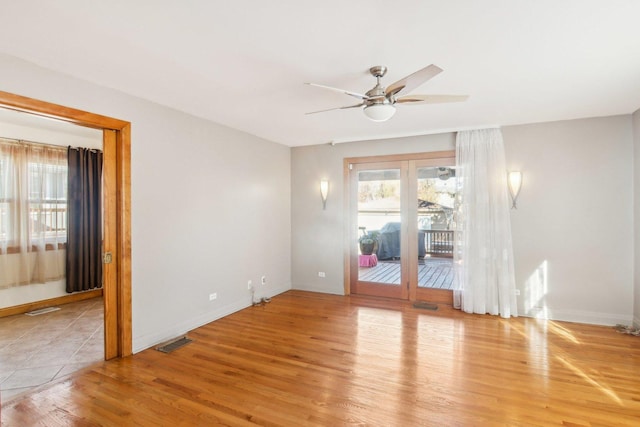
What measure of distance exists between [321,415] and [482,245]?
3.41 metres

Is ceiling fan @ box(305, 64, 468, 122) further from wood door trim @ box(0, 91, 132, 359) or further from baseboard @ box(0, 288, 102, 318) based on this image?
baseboard @ box(0, 288, 102, 318)

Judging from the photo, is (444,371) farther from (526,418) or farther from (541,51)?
(541,51)

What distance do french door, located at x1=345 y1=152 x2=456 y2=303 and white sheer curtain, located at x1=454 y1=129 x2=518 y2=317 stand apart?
0.83 ft

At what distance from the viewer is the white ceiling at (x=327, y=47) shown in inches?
74.9

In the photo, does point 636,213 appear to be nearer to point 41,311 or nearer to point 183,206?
point 183,206

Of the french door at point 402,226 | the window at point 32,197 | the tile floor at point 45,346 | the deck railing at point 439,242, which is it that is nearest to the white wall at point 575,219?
the french door at point 402,226

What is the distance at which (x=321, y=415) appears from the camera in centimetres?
230

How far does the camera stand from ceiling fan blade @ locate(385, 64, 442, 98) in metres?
2.11

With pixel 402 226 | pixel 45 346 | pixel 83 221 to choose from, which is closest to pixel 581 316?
pixel 402 226

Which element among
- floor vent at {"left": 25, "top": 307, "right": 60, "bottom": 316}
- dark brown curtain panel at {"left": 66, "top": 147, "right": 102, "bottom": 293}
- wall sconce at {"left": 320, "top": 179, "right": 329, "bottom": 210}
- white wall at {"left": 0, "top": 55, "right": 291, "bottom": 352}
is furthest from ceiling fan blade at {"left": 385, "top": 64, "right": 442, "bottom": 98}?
floor vent at {"left": 25, "top": 307, "right": 60, "bottom": 316}

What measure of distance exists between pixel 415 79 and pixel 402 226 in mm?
3227

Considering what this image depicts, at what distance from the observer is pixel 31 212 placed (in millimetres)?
4809

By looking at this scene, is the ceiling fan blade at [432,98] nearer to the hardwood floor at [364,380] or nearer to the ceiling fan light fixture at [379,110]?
the ceiling fan light fixture at [379,110]

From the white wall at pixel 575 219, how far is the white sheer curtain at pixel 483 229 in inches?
7.9
